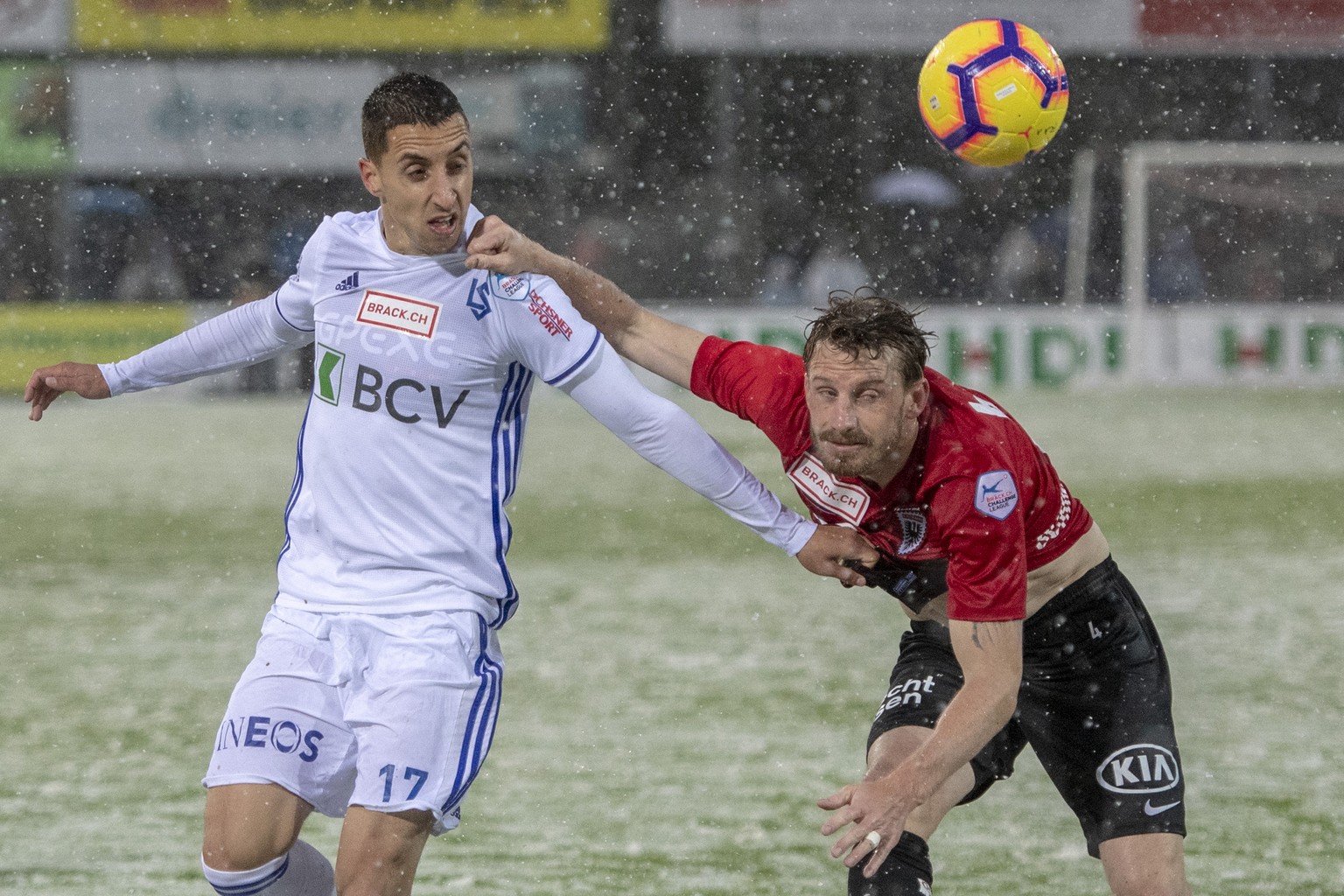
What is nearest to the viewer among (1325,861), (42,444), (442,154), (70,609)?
(442,154)

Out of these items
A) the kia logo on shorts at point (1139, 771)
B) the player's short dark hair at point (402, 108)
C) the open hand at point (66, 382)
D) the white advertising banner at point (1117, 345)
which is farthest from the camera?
the white advertising banner at point (1117, 345)

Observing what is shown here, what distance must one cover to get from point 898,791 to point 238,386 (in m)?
18.3

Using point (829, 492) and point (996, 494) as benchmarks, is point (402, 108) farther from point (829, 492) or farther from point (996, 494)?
point (996, 494)

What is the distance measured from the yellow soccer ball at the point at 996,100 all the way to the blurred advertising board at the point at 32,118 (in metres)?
20.1

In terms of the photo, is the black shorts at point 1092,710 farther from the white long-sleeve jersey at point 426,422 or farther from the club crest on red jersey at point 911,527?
the white long-sleeve jersey at point 426,422

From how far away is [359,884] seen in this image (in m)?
3.74

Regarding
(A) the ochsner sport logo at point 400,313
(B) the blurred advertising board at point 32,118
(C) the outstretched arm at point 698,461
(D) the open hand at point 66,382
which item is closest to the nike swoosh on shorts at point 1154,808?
(C) the outstretched arm at point 698,461

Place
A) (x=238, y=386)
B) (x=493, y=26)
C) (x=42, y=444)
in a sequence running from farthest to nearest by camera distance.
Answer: (x=493, y=26) < (x=238, y=386) < (x=42, y=444)

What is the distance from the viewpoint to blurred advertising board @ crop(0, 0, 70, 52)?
79.8 feet

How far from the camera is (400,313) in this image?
408 cm

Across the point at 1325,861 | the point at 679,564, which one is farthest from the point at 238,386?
the point at 1325,861

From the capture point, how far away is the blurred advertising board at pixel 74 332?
21.2m

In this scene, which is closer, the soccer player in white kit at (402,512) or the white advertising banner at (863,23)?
the soccer player in white kit at (402,512)

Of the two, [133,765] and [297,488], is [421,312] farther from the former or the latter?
[133,765]
